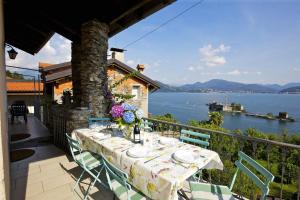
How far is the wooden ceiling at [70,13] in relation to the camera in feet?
11.2

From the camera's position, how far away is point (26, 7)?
12.6ft

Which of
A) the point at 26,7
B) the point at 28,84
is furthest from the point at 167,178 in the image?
the point at 28,84

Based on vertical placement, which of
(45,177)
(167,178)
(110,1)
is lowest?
(45,177)

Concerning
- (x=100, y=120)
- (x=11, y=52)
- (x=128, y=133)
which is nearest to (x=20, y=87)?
(x=11, y=52)

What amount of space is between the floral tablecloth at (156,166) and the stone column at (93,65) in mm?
1710

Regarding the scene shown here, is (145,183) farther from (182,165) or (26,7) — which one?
(26,7)

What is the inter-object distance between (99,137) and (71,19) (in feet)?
10.5

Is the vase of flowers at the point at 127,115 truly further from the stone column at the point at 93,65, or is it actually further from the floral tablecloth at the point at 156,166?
the stone column at the point at 93,65

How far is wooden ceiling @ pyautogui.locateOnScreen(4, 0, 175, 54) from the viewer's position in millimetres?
3418

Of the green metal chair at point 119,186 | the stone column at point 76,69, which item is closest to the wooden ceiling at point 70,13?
the stone column at point 76,69

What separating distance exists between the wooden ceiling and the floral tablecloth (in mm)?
2616

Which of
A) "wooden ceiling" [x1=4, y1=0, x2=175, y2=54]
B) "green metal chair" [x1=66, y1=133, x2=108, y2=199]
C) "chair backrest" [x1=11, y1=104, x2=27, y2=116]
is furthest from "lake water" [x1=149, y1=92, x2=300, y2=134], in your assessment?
"chair backrest" [x1=11, y1=104, x2=27, y2=116]

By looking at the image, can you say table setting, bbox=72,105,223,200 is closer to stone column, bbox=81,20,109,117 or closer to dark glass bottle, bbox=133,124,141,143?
dark glass bottle, bbox=133,124,141,143

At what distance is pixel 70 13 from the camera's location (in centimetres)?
384
